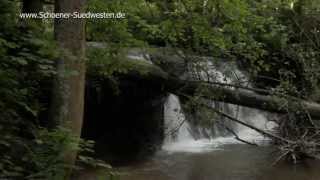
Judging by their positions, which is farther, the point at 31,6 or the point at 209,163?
the point at 209,163

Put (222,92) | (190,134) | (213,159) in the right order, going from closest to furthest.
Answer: (222,92), (213,159), (190,134)

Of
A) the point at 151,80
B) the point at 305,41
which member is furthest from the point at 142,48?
the point at 305,41

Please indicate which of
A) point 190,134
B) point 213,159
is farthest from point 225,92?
point 190,134

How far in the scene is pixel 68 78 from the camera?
5.72 metres

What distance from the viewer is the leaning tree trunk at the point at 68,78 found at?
566cm

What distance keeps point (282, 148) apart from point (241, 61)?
2.72 metres

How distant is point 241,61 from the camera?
36.9 ft

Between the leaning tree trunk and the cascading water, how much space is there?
510cm

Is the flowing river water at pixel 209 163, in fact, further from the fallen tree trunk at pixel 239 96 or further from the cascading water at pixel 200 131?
the fallen tree trunk at pixel 239 96

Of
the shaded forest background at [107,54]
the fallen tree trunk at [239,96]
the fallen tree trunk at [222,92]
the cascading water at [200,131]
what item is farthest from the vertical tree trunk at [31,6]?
the cascading water at [200,131]

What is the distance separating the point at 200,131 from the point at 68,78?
20.9 feet

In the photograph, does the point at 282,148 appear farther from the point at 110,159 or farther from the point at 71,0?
the point at 71,0

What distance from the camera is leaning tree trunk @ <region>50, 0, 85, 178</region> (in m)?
5.66

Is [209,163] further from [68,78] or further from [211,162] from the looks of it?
[68,78]
